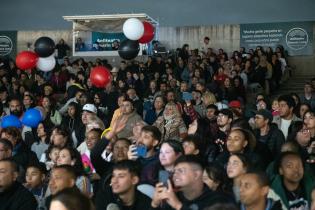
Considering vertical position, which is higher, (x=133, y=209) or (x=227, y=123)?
(x=227, y=123)

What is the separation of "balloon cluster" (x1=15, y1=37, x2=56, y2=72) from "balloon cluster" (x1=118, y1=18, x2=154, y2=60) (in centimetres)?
119

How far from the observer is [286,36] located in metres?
17.5

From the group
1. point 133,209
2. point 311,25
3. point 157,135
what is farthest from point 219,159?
point 311,25

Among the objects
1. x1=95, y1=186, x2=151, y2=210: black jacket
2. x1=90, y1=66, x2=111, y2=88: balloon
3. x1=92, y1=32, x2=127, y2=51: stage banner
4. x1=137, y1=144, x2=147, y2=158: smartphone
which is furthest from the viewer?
x1=92, y1=32, x2=127, y2=51: stage banner

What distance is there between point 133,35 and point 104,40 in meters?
8.97

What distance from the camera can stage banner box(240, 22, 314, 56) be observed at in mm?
17359

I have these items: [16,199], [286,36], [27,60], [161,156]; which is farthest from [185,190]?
[286,36]

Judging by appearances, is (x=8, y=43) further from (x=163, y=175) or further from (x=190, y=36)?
(x=163, y=175)

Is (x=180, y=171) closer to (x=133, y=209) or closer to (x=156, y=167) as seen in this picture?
(x=133, y=209)

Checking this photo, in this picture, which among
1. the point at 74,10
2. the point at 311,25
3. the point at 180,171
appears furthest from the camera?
the point at 74,10

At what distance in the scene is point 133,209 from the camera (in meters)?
4.19

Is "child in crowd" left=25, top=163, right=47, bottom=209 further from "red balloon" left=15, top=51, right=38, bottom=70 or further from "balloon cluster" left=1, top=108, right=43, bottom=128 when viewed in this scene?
"red balloon" left=15, top=51, right=38, bottom=70

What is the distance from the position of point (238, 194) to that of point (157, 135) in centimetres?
132

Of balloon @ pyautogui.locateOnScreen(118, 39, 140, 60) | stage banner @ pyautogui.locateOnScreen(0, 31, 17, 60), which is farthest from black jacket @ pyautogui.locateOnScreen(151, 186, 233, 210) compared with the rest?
stage banner @ pyautogui.locateOnScreen(0, 31, 17, 60)
